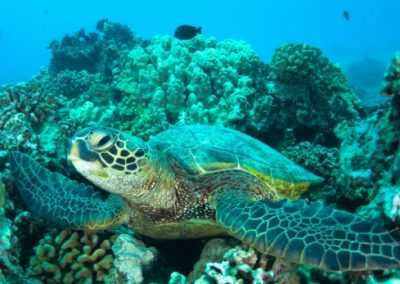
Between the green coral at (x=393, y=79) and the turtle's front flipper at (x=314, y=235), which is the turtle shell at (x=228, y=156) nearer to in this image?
the turtle's front flipper at (x=314, y=235)

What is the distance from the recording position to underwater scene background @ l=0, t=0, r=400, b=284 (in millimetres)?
2645

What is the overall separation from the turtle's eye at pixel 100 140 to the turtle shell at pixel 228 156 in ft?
2.36

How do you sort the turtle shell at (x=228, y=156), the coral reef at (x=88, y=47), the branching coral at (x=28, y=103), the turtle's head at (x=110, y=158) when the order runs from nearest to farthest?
the turtle's head at (x=110, y=158), the turtle shell at (x=228, y=156), the branching coral at (x=28, y=103), the coral reef at (x=88, y=47)

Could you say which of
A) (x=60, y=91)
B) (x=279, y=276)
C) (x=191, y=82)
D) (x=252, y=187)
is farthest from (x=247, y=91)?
(x=60, y=91)

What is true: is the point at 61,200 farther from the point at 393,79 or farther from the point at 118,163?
the point at 393,79

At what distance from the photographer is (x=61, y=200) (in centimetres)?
340

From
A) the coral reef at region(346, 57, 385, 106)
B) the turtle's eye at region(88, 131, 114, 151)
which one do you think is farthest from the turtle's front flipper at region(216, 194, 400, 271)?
the coral reef at region(346, 57, 385, 106)

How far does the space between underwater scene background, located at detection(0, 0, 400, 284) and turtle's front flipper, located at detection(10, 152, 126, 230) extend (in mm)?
158

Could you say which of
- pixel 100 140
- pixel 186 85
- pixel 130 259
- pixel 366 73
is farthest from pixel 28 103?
pixel 366 73

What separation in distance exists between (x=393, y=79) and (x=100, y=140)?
2319mm

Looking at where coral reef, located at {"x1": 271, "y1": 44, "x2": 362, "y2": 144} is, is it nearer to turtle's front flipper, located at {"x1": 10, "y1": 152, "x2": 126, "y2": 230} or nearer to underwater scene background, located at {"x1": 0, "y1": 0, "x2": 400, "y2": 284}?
underwater scene background, located at {"x1": 0, "y1": 0, "x2": 400, "y2": 284}

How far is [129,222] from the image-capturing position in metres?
3.39

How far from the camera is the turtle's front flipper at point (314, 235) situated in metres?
1.85

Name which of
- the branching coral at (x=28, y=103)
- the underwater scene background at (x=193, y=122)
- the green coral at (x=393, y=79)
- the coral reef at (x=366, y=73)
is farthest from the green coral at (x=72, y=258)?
the coral reef at (x=366, y=73)
